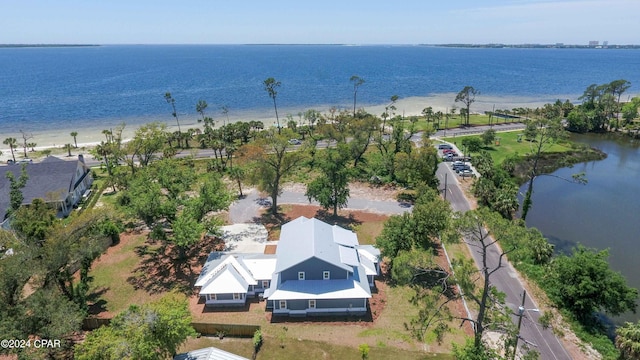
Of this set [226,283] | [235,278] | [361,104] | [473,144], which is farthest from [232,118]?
[226,283]

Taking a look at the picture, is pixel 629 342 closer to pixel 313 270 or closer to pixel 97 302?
pixel 313 270

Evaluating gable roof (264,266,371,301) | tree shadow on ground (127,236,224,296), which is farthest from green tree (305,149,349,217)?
gable roof (264,266,371,301)

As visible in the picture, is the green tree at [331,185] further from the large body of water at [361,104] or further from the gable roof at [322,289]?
the large body of water at [361,104]

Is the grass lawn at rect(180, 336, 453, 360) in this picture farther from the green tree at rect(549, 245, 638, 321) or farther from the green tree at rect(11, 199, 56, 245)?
the green tree at rect(11, 199, 56, 245)

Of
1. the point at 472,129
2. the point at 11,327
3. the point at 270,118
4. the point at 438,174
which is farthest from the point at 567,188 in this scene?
the point at 270,118

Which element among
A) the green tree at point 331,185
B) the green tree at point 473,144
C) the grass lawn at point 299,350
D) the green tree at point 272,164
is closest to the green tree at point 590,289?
the grass lawn at point 299,350
